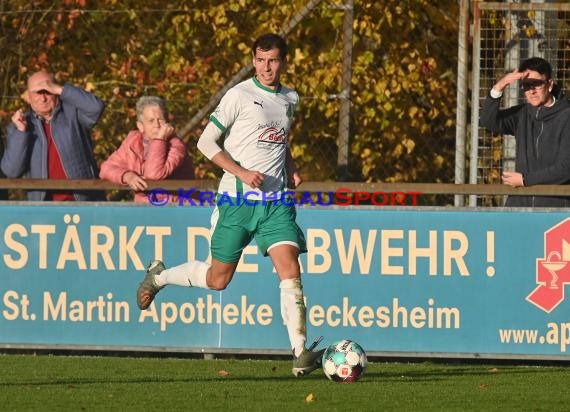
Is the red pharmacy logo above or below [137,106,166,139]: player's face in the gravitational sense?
below

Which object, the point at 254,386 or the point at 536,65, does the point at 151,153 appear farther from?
the point at 536,65

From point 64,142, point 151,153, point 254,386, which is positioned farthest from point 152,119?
point 254,386

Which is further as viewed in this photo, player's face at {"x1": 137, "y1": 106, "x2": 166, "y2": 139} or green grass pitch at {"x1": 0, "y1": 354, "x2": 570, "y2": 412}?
player's face at {"x1": 137, "y1": 106, "x2": 166, "y2": 139}

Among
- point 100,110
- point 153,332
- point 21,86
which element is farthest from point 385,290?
point 21,86

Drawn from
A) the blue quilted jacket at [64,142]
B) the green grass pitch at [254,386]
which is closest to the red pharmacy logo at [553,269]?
the green grass pitch at [254,386]

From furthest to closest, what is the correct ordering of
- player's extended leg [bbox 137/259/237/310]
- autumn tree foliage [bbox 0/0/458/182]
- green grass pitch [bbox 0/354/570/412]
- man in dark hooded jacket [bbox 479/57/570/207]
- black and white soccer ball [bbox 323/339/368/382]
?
autumn tree foliage [bbox 0/0/458/182], man in dark hooded jacket [bbox 479/57/570/207], player's extended leg [bbox 137/259/237/310], black and white soccer ball [bbox 323/339/368/382], green grass pitch [bbox 0/354/570/412]

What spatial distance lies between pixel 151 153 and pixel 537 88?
302 cm

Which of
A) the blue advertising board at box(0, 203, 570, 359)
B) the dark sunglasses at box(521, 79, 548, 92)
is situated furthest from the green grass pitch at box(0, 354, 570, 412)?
the dark sunglasses at box(521, 79, 548, 92)

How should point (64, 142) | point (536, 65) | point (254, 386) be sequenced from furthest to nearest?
point (64, 142)
point (536, 65)
point (254, 386)

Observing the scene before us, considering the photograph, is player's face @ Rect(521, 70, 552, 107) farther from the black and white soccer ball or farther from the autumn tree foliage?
the black and white soccer ball

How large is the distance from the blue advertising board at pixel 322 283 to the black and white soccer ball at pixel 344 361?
1746 mm

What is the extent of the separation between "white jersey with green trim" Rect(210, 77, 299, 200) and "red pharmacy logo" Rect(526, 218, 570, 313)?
236cm

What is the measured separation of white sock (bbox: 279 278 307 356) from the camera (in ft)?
29.8

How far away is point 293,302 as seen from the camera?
29.9 ft
